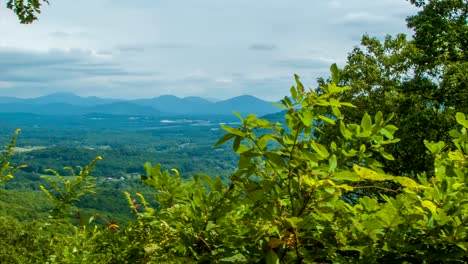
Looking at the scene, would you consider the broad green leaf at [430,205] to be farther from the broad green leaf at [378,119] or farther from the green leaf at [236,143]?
the green leaf at [236,143]

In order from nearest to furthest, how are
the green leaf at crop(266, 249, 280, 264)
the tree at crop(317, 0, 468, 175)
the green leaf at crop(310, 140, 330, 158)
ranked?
1. the green leaf at crop(266, 249, 280, 264)
2. the green leaf at crop(310, 140, 330, 158)
3. the tree at crop(317, 0, 468, 175)

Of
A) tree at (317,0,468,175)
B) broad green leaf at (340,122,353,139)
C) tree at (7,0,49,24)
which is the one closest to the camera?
broad green leaf at (340,122,353,139)

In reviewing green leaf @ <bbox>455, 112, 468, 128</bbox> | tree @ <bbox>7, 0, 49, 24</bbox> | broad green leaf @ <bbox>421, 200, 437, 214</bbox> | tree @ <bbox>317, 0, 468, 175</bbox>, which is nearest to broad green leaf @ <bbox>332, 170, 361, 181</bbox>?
broad green leaf @ <bbox>421, 200, 437, 214</bbox>

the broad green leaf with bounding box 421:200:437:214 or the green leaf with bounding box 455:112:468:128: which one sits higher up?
the green leaf with bounding box 455:112:468:128

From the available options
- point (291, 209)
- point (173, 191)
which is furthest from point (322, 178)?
point (173, 191)

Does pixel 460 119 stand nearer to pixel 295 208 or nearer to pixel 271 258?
pixel 295 208

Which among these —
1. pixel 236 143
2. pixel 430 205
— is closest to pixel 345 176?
pixel 430 205

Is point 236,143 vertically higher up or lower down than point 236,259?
higher up

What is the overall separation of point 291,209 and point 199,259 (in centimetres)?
39

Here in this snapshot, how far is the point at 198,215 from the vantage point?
78.7 inches

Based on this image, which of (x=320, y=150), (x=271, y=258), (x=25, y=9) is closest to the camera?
(x=271, y=258)

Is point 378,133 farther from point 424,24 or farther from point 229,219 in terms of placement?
point 424,24

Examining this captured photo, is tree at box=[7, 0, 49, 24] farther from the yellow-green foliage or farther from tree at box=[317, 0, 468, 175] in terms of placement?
tree at box=[317, 0, 468, 175]

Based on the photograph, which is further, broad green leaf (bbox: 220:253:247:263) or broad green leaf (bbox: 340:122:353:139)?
broad green leaf (bbox: 340:122:353:139)
